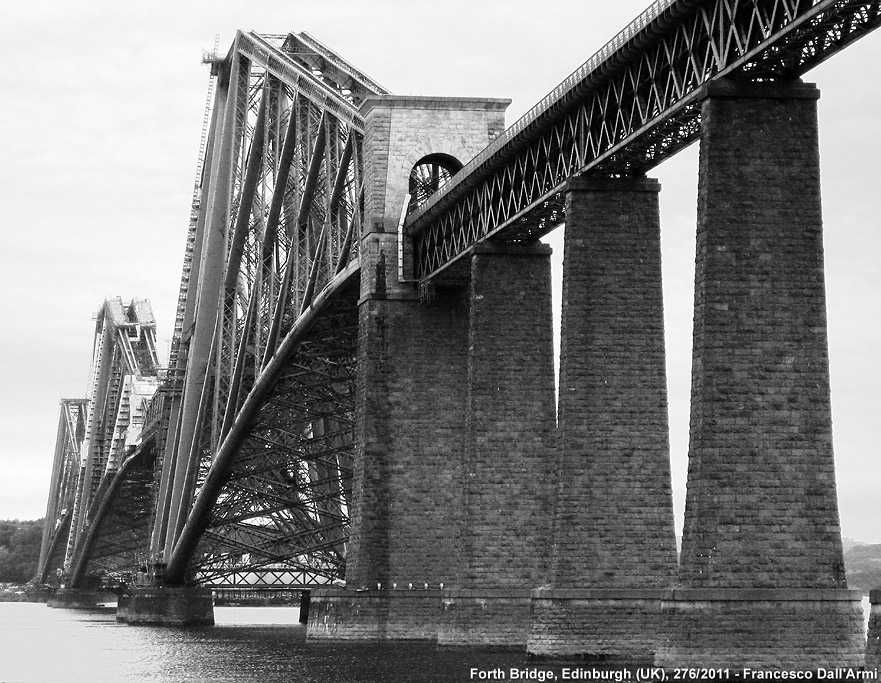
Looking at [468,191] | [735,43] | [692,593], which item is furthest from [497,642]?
[735,43]

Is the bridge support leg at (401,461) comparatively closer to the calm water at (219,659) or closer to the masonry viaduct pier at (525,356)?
the masonry viaduct pier at (525,356)

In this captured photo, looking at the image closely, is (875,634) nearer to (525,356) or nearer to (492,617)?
(492,617)

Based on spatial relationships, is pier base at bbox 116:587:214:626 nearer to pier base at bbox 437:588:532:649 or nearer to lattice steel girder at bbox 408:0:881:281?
lattice steel girder at bbox 408:0:881:281

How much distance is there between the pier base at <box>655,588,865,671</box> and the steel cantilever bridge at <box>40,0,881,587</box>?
1218cm

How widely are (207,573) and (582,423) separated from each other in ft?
239

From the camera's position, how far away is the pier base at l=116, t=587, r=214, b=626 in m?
111

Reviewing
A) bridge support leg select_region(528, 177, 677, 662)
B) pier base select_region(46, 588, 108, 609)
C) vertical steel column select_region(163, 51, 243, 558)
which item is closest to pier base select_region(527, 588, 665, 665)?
bridge support leg select_region(528, 177, 677, 662)

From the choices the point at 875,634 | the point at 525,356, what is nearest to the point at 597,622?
the point at 525,356

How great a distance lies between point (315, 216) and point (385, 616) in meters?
24.0

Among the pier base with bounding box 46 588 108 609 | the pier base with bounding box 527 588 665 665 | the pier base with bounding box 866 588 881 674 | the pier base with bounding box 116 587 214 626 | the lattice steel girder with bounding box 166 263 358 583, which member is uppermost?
the lattice steel girder with bounding box 166 263 358 583

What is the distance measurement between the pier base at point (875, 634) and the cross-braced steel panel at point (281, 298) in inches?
1903

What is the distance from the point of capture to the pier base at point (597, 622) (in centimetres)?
5300

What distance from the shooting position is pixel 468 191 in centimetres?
6788

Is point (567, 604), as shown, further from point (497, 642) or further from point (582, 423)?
point (497, 642)
